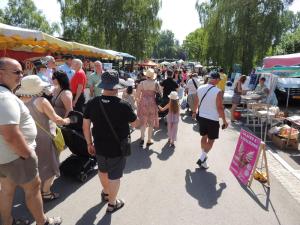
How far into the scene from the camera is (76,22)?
3288 cm

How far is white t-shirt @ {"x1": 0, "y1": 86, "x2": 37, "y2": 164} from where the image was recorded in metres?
2.61

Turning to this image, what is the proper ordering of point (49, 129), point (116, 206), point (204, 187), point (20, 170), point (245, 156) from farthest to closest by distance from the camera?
point (245, 156) → point (204, 187) → point (116, 206) → point (49, 129) → point (20, 170)

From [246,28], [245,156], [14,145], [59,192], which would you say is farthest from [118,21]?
[14,145]

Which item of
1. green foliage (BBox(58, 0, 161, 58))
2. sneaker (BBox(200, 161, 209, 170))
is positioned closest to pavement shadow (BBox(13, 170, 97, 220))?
sneaker (BBox(200, 161, 209, 170))

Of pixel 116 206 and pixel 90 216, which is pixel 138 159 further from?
pixel 90 216

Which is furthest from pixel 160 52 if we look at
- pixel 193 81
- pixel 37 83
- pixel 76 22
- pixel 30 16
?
pixel 37 83

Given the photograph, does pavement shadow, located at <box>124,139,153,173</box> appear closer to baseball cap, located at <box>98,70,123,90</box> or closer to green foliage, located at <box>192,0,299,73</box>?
baseball cap, located at <box>98,70,123,90</box>

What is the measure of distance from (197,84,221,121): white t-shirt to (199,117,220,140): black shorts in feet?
0.25

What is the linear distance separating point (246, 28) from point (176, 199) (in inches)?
765

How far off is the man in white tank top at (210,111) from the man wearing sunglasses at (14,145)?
343 centimetres

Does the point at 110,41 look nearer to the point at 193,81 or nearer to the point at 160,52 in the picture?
the point at 193,81

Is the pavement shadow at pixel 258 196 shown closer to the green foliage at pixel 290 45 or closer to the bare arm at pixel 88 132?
the bare arm at pixel 88 132

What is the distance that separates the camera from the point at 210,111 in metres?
5.79

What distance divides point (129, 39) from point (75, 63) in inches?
977
